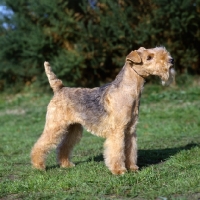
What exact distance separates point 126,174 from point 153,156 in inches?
65.9

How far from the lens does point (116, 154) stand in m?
5.94

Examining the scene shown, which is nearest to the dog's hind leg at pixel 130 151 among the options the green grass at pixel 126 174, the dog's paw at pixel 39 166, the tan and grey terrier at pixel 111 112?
the tan and grey terrier at pixel 111 112

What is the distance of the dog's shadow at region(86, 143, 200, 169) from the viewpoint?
691 centimetres

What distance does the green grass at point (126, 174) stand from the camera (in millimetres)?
5062

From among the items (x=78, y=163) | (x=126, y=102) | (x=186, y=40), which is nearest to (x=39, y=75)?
(x=186, y=40)

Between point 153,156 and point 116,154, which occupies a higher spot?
point 116,154

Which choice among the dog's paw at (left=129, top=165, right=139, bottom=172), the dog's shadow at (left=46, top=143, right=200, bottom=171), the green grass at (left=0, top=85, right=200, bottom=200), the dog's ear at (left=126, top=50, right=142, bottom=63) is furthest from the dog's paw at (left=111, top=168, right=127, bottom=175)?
the dog's ear at (left=126, top=50, right=142, bottom=63)

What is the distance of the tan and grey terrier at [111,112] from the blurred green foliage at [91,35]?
9.13 m

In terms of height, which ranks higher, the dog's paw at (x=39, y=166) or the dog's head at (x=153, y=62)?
the dog's head at (x=153, y=62)

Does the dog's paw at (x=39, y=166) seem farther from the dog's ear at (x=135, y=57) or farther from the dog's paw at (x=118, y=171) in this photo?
the dog's ear at (x=135, y=57)

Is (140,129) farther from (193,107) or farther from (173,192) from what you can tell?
(173,192)

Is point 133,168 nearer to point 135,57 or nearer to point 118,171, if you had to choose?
point 118,171

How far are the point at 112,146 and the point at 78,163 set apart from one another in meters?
1.36

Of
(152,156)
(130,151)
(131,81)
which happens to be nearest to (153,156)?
(152,156)
